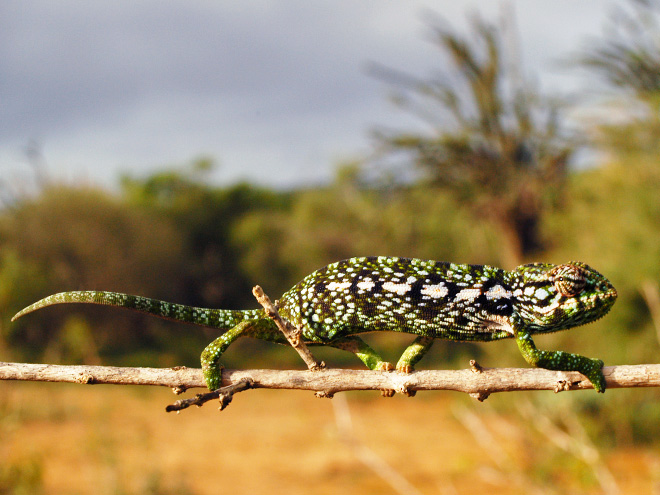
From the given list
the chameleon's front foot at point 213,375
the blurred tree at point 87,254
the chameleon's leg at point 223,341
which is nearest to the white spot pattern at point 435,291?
the chameleon's leg at point 223,341

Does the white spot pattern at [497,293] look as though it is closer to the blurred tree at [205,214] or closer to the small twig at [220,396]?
the small twig at [220,396]

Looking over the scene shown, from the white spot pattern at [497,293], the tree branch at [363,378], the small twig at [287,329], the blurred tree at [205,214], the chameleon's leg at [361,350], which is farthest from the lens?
the blurred tree at [205,214]

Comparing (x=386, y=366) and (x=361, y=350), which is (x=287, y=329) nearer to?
(x=386, y=366)

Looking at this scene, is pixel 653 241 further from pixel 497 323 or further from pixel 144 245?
pixel 144 245

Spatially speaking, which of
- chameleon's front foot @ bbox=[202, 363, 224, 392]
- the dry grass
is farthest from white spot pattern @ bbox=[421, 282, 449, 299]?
the dry grass

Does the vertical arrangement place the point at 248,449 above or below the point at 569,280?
below

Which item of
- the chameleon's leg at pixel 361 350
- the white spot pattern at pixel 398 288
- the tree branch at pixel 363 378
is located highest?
the white spot pattern at pixel 398 288

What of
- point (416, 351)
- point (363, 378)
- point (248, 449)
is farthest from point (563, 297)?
point (248, 449)
